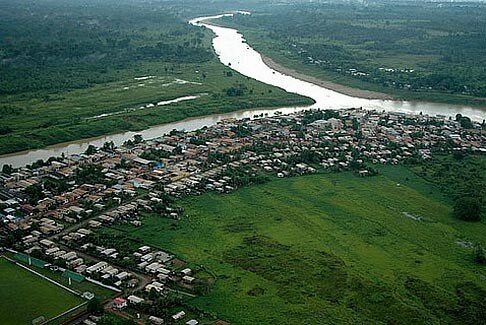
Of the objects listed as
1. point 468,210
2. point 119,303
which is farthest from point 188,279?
point 468,210

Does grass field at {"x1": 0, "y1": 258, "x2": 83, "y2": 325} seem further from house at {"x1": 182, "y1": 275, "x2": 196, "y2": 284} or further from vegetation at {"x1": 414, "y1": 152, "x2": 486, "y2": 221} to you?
vegetation at {"x1": 414, "y1": 152, "x2": 486, "y2": 221}

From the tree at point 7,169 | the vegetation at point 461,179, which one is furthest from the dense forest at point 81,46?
the vegetation at point 461,179

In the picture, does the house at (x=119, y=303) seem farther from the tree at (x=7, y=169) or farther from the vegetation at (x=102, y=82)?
the vegetation at (x=102, y=82)

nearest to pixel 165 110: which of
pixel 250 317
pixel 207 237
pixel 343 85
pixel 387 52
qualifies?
pixel 343 85

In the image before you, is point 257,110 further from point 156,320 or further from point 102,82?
point 156,320

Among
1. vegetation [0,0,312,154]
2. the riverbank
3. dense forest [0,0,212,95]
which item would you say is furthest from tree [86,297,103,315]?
the riverbank

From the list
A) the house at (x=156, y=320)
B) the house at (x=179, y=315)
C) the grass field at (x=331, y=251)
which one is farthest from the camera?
the grass field at (x=331, y=251)

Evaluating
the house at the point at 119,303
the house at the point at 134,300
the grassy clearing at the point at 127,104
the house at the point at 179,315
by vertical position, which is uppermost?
the grassy clearing at the point at 127,104
